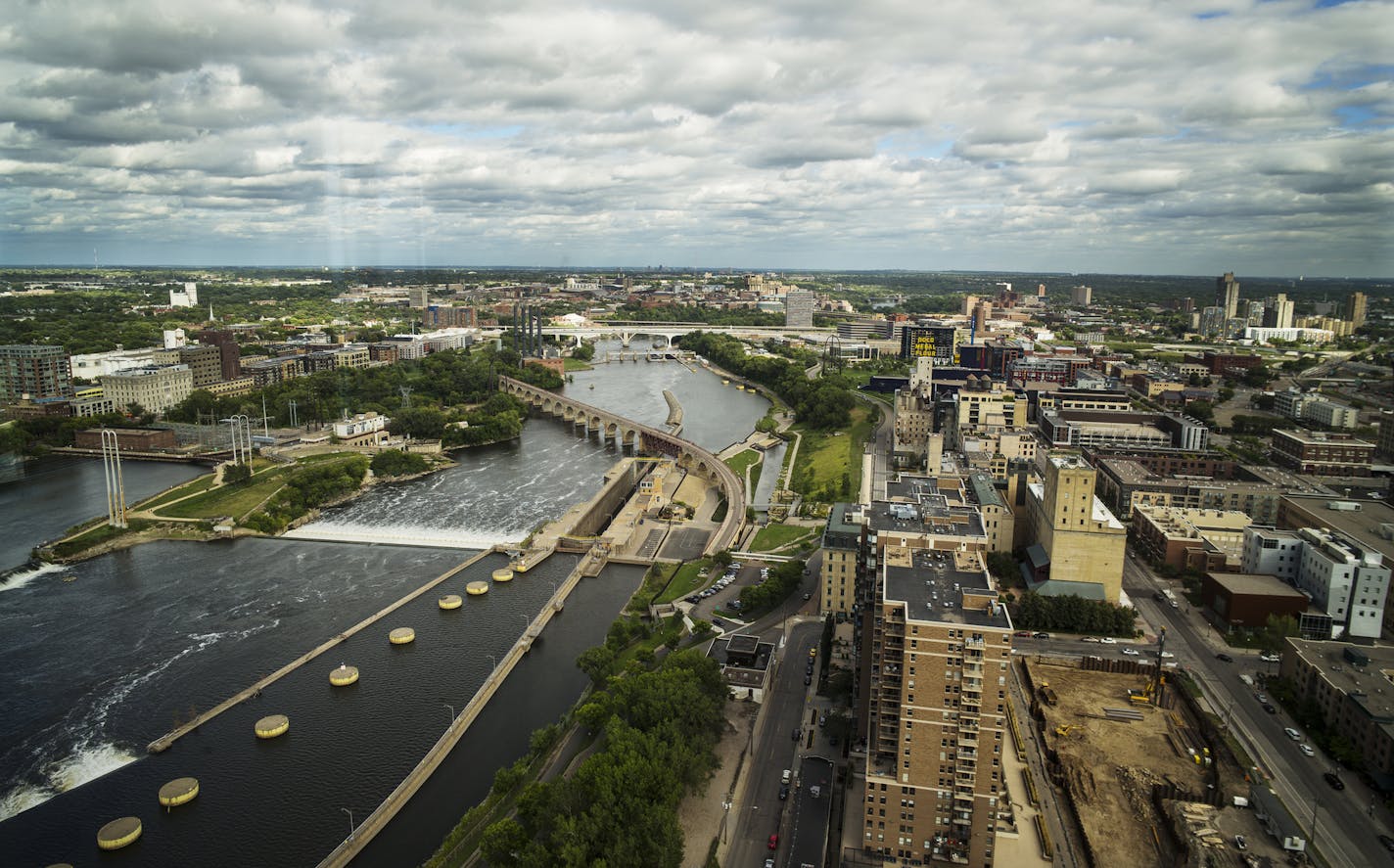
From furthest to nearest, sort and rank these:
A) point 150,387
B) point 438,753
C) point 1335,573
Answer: point 150,387, point 1335,573, point 438,753

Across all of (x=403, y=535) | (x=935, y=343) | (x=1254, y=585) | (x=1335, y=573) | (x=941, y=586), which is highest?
(x=935, y=343)

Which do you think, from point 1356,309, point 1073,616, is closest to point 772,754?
point 1073,616

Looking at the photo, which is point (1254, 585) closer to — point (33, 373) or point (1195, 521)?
point (1195, 521)

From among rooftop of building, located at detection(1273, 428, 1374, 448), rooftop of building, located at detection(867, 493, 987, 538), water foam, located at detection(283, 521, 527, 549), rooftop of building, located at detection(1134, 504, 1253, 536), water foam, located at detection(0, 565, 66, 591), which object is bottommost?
water foam, located at detection(0, 565, 66, 591)

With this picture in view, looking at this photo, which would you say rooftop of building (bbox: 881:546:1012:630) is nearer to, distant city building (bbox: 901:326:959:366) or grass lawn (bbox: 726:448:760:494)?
grass lawn (bbox: 726:448:760:494)

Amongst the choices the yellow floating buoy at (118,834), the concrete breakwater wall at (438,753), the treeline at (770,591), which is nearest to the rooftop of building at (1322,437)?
the treeline at (770,591)

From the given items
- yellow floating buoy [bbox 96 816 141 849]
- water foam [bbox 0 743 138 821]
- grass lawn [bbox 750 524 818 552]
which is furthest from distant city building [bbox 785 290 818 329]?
yellow floating buoy [bbox 96 816 141 849]

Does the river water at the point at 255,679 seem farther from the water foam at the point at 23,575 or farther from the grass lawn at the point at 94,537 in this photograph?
the grass lawn at the point at 94,537
